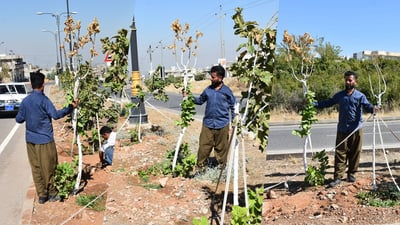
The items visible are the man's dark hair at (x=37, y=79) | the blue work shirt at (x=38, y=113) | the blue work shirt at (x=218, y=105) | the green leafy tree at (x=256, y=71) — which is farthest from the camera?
Answer: the blue work shirt at (x=38, y=113)

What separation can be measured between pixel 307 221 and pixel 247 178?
314 millimetres

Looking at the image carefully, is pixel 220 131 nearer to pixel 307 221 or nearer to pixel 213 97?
pixel 213 97

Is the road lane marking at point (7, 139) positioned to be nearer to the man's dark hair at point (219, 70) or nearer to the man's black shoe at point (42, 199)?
the man's black shoe at point (42, 199)

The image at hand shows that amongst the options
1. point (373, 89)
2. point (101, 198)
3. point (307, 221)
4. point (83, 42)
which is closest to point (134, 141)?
point (101, 198)

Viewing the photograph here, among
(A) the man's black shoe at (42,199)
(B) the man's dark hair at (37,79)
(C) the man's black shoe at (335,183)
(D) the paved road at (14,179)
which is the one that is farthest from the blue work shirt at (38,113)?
(C) the man's black shoe at (335,183)

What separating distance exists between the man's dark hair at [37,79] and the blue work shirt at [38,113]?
63 mm

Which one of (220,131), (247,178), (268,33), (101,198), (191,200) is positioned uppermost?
(268,33)

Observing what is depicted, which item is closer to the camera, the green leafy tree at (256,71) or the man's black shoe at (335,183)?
the green leafy tree at (256,71)

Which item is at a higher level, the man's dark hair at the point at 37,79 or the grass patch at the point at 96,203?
the man's dark hair at the point at 37,79

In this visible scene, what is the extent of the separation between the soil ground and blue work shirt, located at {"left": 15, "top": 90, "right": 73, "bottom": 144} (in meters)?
0.61

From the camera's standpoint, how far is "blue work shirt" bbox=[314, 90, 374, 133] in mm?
1476

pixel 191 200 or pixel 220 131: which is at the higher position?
pixel 220 131

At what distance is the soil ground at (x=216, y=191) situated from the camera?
157cm

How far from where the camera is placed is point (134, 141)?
7.73 feet
